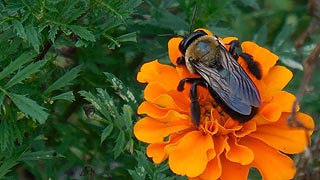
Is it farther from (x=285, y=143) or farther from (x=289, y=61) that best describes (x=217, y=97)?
(x=289, y=61)

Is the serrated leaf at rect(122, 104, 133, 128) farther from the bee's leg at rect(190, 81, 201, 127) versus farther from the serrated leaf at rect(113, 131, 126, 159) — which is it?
the bee's leg at rect(190, 81, 201, 127)

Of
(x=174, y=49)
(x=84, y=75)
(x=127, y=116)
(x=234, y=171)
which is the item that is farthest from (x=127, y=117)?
(x=84, y=75)

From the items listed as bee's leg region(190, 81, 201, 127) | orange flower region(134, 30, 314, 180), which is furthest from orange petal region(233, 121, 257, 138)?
bee's leg region(190, 81, 201, 127)

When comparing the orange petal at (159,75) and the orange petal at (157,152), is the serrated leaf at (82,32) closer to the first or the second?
the orange petal at (159,75)

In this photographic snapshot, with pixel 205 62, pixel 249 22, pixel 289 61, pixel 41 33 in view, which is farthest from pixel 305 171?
pixel 249 22

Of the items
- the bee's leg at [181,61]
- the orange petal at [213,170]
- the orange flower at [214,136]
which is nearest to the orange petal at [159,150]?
the orange flower at [214,136]

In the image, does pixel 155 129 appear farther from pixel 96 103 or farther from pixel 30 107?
pixel 30 107
